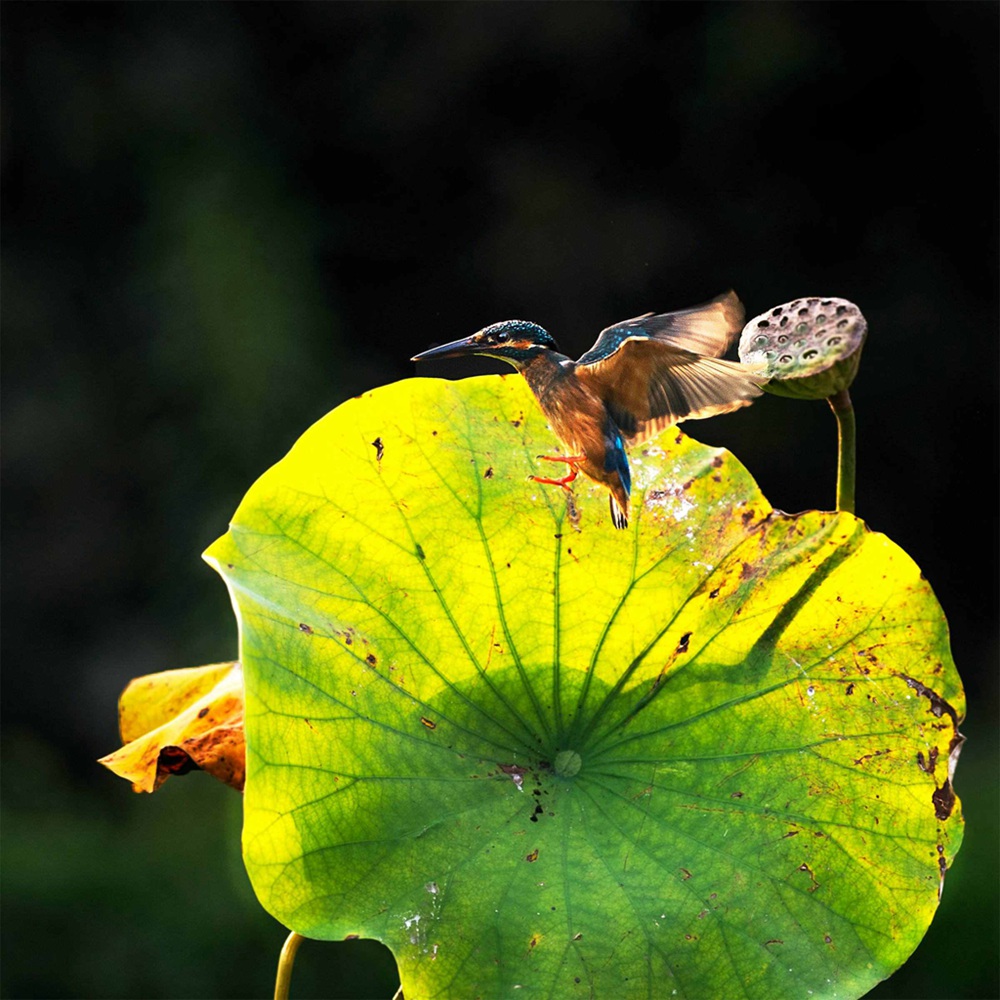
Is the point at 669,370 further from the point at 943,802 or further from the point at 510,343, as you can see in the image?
the point at 943,802

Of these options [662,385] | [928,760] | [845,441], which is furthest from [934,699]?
[662,385]

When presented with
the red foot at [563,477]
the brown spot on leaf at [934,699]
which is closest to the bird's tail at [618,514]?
the red foot at [563,477]

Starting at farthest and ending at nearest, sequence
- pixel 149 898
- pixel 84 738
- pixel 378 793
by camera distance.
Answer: pixel 84 738 → pixel 149 898 → pixel 378 793

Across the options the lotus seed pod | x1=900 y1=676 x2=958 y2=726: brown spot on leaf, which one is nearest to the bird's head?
the lotus seed pod

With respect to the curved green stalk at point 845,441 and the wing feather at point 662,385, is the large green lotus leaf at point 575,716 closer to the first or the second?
the curved green stalk at point 845,441

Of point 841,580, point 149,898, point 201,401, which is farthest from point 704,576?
point 201,401

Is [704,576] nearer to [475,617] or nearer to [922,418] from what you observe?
[475,617]

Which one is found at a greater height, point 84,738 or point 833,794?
point 833,794
